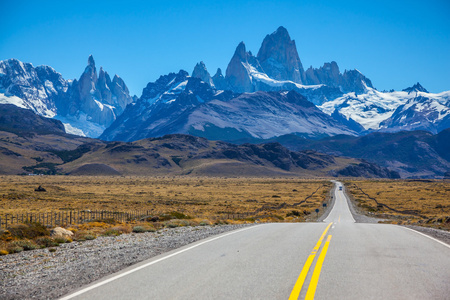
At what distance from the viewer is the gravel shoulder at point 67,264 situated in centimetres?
914

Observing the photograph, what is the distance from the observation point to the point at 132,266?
38.0ft

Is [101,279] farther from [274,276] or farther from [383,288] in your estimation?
[383,288]

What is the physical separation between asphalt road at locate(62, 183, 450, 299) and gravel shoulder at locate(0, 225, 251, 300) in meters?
0.67

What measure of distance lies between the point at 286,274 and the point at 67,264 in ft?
22.2

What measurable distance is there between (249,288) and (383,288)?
9.60ft

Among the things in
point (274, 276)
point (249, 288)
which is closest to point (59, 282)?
point (249, 288)

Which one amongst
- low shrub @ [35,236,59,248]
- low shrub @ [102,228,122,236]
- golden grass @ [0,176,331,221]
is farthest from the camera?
golden grass @ [0,176,331,221]

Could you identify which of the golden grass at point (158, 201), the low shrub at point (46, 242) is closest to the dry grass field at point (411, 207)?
the golden grass at point (158, 201)

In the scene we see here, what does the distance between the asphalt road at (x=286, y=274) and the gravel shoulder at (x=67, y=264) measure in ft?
2.19

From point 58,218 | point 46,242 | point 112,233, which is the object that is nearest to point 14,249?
point 46,242

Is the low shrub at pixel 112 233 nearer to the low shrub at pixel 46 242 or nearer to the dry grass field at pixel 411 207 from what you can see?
the low shrub at pixel 46 242

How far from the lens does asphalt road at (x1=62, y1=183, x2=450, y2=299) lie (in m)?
8.42

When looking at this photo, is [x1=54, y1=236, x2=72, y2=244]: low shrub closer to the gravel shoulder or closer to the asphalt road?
the gravel shoulder

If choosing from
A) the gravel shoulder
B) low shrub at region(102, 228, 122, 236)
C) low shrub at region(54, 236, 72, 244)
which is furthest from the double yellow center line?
low shrub at region(102, 228, 122, 236)
